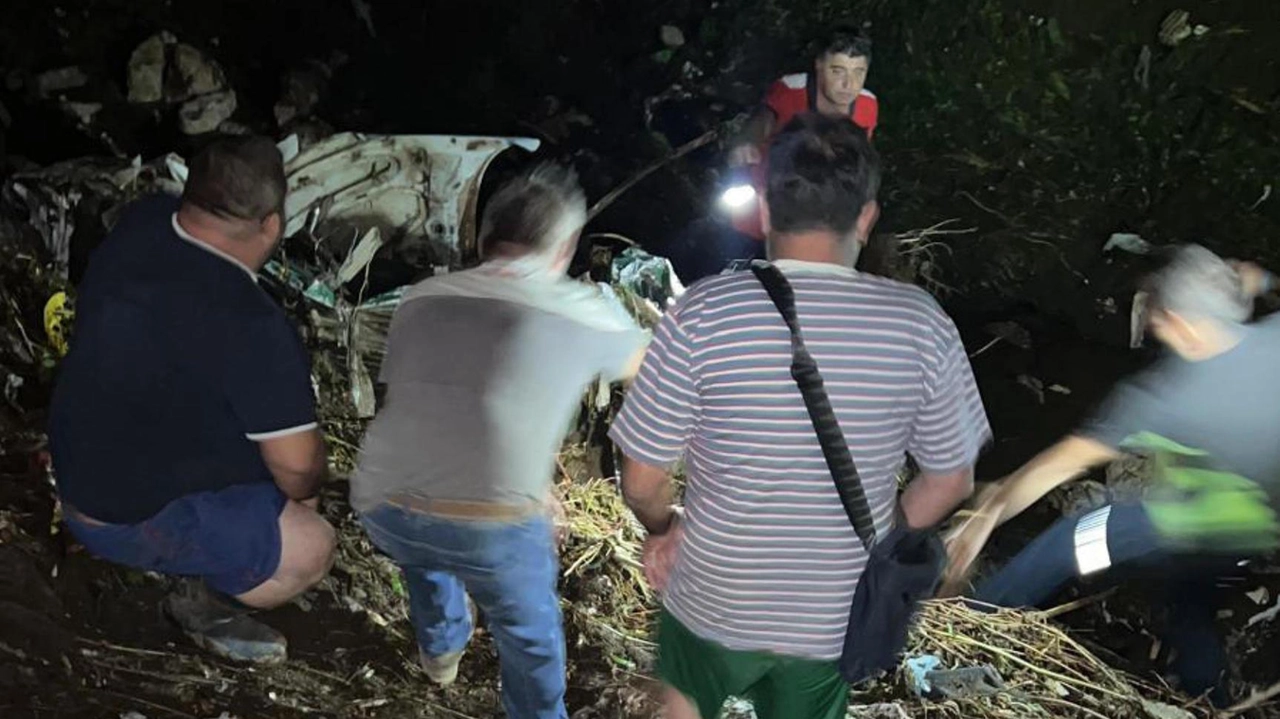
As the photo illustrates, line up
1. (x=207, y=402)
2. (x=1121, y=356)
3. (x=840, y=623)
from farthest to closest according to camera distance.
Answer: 1. (x=1121, y=356)
2. (x=207, y=402)
3. (x=840, y=623)

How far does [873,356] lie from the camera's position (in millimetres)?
1275

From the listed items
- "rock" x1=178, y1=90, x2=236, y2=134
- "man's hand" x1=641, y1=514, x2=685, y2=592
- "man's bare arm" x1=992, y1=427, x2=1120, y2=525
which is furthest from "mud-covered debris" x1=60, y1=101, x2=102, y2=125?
"man's bare arm" x1=992, y1=427, x2=1120, y2=525

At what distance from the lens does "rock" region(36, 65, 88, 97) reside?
2.73m

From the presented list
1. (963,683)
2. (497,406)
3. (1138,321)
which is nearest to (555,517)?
(497,406)

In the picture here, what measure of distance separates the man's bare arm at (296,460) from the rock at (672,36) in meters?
1.50

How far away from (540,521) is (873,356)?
750mm

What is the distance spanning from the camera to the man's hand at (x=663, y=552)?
1487 millimetres

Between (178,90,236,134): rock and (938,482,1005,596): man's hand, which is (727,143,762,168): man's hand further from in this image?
(178,90,236,134): rock

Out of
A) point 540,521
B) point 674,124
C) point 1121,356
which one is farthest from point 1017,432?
point 540,521

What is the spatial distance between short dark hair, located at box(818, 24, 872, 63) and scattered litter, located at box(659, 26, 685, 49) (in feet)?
1.42

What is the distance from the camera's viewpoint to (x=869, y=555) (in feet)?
4.53

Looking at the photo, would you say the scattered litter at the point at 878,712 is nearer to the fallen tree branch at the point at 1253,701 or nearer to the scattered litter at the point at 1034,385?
the fallen tree branch at the point at 1253,701

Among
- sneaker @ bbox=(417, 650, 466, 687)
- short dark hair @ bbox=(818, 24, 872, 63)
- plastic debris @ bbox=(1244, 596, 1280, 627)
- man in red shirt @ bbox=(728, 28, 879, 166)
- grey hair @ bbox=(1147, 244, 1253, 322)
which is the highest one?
short dark hair @ bbox=(818, 24, 872, 63)

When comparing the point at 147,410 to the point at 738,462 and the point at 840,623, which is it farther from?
the point at 840,623
